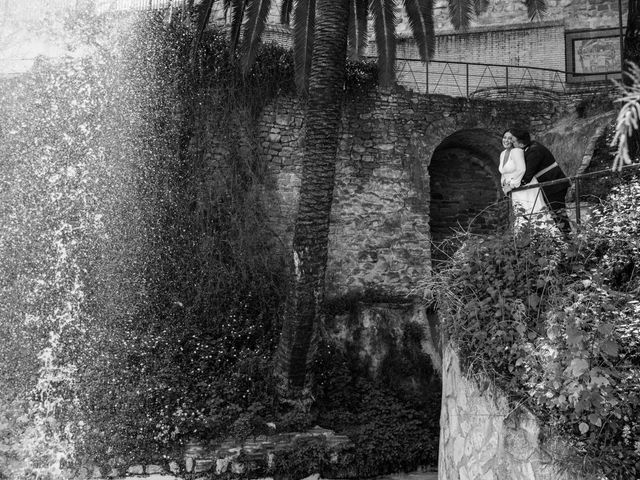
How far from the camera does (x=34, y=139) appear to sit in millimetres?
11180

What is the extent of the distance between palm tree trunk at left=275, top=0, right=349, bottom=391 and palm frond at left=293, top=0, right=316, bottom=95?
53.9 inches

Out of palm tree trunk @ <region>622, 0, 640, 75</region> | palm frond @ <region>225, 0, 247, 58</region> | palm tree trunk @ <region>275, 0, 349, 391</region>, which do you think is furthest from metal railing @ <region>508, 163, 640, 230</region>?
palm frond @ <region>225, 0, 247, 58</region>

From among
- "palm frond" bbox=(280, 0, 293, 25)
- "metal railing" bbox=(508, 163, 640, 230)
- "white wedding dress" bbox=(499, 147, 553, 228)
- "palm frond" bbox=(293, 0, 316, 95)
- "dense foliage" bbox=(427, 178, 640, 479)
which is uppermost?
"palm frond" bbox=(280, 0, 293, 25)

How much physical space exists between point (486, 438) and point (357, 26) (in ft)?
25.4

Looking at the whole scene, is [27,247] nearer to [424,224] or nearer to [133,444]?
[133,444]

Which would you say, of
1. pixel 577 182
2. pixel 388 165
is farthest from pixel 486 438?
pixel 388 165

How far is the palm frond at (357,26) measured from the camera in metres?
10.5

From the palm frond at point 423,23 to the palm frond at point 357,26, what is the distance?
2.44ft

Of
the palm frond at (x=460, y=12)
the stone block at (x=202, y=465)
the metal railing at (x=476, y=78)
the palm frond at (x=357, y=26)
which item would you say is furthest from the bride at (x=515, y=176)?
the metal railing at (x=476, y=78)

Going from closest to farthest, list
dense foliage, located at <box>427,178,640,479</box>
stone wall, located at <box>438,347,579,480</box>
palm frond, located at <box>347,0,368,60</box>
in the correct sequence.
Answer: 1. dense foliage, located at <box>427,178,640,479</box>
2. stone wall, located at <box>438,347,579,480</box>
3. palm frond, located at <box>347,0,368,60</box>

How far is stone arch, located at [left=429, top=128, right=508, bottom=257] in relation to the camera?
1274cm

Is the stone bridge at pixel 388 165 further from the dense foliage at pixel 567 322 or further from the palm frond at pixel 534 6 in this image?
the dense foliage at pixel 567 322

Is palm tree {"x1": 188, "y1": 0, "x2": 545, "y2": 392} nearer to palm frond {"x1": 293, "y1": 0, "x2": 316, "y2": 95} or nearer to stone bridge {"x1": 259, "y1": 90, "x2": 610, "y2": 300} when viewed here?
palm frond {"x1": 293, "y1": 0, "x2": 316, "y2": 95}

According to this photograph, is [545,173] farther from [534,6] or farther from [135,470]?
[135,470]
